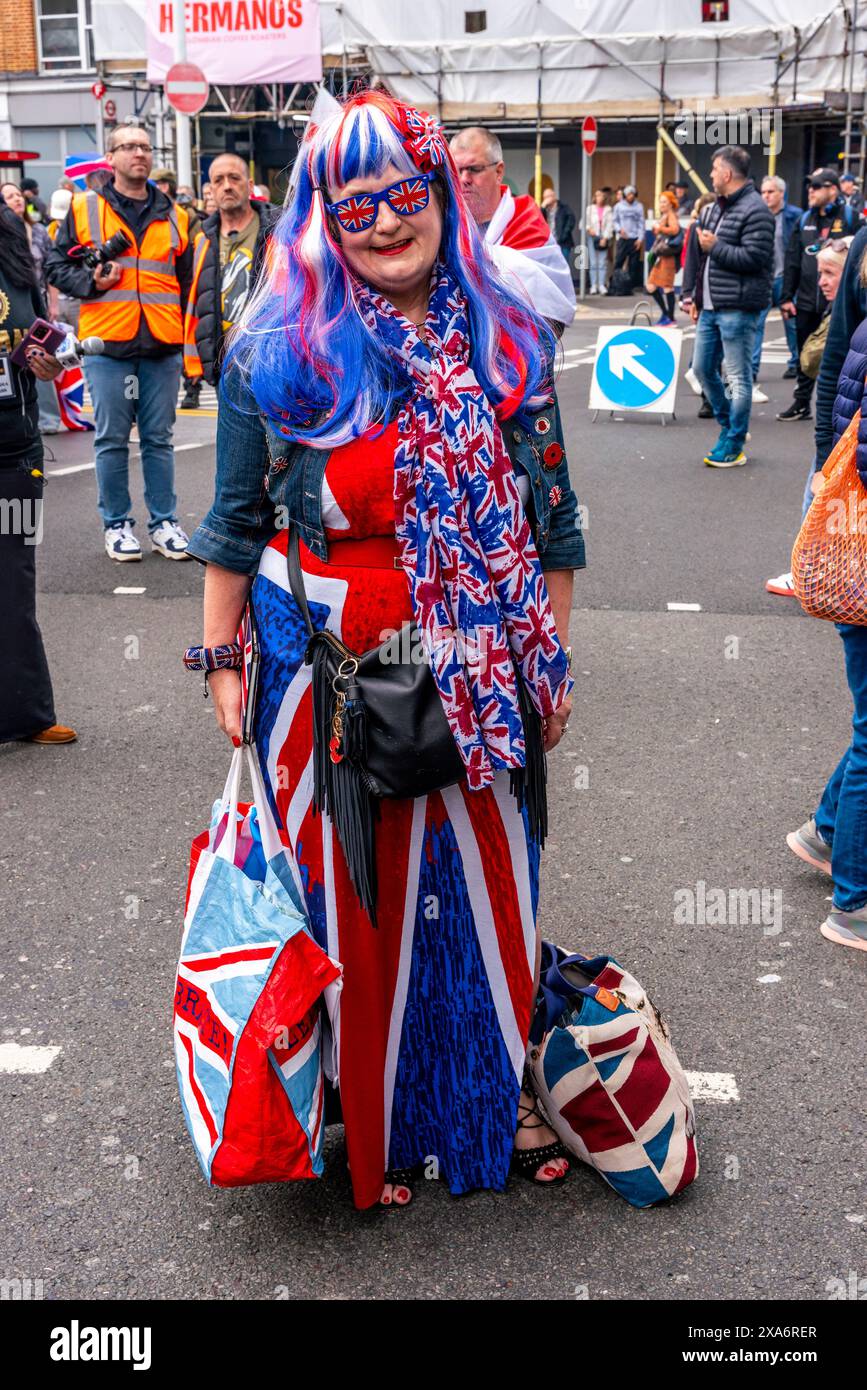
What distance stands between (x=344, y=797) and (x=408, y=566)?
16.6 inches

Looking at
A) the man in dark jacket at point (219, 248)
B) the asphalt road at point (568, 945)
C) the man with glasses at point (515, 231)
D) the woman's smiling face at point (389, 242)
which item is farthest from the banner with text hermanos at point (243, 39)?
the woman's smiling face at point (389, 242)

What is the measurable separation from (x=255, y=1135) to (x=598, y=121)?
28389 mm

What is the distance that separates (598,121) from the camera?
93.2 feet

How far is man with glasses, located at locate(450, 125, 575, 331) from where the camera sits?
5.69 m

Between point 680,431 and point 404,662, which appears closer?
point 404,662

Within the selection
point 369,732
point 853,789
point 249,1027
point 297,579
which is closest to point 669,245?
point 853,789

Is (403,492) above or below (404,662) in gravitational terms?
above

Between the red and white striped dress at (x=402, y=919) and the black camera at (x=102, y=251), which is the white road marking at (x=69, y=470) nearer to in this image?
the black camera at (x=102, y=251)

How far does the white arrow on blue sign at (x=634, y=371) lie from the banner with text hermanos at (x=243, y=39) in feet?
50.8

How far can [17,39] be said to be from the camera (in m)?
31.1

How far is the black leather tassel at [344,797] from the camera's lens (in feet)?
8.73

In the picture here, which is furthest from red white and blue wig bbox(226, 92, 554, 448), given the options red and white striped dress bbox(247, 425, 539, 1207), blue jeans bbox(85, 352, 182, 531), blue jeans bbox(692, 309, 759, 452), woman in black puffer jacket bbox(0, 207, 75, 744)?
blue jeans bbox(692, 309, 759, 452)
